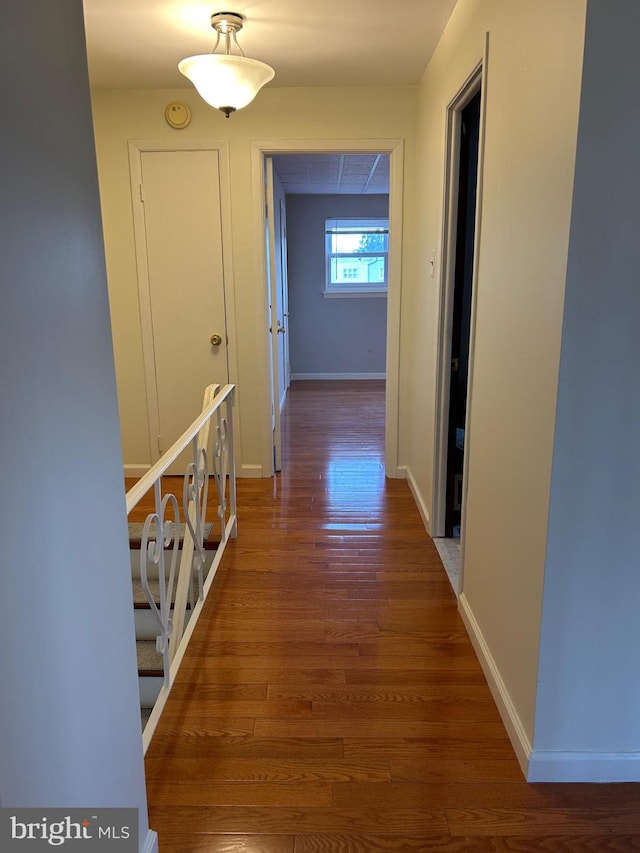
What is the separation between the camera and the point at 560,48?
4.64 ft

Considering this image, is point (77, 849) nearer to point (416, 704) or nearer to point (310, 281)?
Result: point (416, 704)

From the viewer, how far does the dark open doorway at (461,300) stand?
2.81 m

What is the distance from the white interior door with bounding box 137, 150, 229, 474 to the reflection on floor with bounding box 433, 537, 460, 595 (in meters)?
1.86

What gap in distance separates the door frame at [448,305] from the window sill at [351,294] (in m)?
5.16

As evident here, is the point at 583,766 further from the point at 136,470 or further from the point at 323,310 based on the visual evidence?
the point at 323,310

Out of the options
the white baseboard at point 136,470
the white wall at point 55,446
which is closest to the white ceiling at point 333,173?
Answer: the white baseboard at point 136,470

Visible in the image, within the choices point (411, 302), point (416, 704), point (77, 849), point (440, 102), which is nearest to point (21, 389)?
point (77, 849)

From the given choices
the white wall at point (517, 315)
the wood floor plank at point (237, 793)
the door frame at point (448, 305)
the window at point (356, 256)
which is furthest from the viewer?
the window at point (356, 256)

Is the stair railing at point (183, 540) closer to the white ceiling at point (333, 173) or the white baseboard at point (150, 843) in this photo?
the white baseboard at point (150, 843)

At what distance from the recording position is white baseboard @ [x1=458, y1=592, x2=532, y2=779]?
1695 mm

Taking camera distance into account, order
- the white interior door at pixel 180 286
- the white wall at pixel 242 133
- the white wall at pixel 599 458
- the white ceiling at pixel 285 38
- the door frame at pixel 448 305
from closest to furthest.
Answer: the white wall at pixel 599 458, the door frame at pixel 448 305, the white ceiling at pixel 285 38, the white wall at pixel 242 133, the white interior door at pixel 180 286

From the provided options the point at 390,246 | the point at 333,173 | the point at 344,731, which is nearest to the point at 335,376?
the point at 333,173

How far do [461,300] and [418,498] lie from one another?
1.26 meters

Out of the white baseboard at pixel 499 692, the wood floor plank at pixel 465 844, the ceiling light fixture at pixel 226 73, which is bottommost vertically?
the wood floor plank at pixel 465 844
